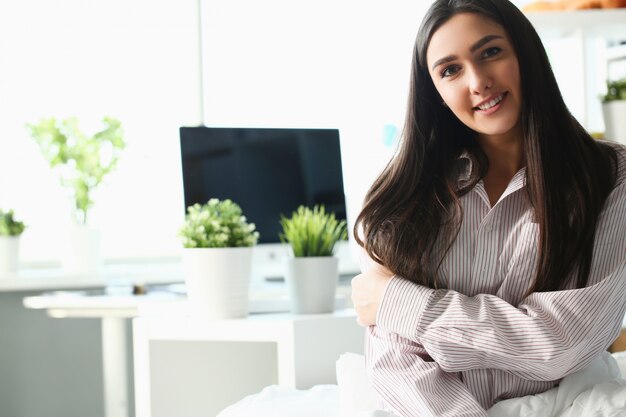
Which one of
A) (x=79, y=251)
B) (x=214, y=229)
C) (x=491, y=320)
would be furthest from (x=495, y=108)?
(x=79, y=251)

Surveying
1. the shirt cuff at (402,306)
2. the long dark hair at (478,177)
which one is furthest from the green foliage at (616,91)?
the shirt cuff at (402,306)

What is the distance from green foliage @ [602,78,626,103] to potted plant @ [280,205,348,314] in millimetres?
1399

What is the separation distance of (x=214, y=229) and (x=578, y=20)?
1.63m

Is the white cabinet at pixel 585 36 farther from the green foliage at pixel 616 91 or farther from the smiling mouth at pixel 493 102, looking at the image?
the smiling mouth at pixel 493 102

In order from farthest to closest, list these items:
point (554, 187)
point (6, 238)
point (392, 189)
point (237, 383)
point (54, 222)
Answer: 1. point (54, 222)
2. point (6, 238)
3. point (237, 383)
4. point (392, 189)
5. point (554, 187)

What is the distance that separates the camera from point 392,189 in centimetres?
170

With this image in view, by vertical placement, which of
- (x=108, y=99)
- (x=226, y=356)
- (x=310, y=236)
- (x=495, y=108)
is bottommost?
(x=226, y=356)

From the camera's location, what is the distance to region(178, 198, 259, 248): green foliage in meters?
2.09

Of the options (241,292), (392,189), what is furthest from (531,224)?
(241,292)

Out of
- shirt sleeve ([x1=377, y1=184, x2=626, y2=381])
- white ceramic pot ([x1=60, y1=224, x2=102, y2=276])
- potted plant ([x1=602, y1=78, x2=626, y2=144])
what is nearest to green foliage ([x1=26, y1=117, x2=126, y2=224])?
white ceramic pot ([x1=60, y1=224, x2=102, y2=276])

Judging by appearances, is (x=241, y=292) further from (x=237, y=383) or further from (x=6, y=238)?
(x=6, y=238)

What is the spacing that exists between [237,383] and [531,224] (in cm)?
104

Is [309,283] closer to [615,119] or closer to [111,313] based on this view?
[111,313]

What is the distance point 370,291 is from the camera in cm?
164
